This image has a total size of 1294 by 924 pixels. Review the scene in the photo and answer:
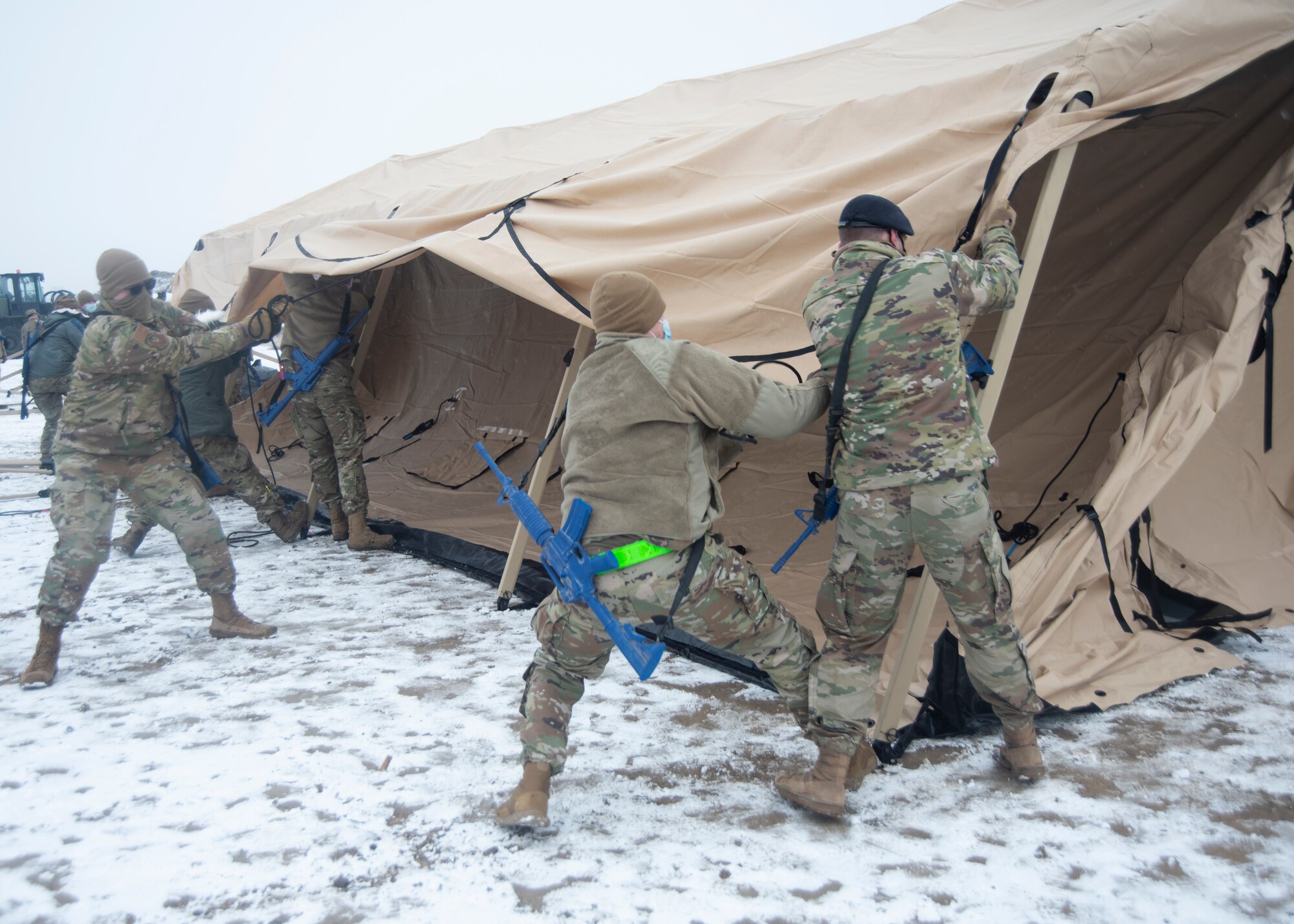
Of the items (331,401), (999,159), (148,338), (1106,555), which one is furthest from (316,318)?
(1106,555)

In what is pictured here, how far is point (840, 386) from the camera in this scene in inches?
92.6

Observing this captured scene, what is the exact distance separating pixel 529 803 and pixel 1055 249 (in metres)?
3.73

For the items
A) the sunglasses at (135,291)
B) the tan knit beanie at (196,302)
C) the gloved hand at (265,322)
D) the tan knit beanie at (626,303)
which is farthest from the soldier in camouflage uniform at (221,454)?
the tan knit beanie at (626,303)

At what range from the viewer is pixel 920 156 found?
113 inches

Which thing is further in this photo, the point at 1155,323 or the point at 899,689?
the point at 1155,323

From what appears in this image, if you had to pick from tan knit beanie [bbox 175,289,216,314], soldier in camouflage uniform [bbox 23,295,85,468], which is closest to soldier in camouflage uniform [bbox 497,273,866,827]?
tan knit beanie [bbox 175,289,216,314]

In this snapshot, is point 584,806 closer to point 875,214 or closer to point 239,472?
point 875,214

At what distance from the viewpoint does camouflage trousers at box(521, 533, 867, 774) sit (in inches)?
88.4

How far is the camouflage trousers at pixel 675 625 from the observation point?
2.25 m

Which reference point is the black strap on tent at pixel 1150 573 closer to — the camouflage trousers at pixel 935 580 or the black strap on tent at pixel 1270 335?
the black strap on tent at pixel 1270 335

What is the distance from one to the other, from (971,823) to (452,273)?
20.3 feet

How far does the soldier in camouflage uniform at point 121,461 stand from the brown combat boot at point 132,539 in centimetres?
168

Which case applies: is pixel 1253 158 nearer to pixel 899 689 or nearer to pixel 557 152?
pixel 899 689

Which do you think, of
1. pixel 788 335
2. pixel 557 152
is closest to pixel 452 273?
pixel 557 152
